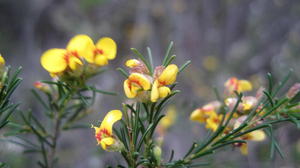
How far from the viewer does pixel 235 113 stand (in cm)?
94

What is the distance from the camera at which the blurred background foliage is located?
11.1 feet

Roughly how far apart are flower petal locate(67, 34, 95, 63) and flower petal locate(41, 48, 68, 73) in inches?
1.5

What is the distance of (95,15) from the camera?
4352mm

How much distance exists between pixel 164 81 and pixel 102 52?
0.21 m

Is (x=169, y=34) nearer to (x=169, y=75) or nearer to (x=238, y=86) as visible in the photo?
(x=238, y=86)

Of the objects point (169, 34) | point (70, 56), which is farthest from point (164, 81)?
point (169, 34)

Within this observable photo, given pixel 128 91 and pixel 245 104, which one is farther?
pixel 245 104

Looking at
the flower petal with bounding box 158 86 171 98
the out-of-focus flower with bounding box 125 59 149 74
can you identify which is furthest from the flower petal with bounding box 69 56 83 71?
the flower petal with bounding box 158 86 171 98

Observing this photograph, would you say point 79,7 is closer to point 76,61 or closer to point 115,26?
point 115,26

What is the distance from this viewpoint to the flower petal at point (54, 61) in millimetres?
809

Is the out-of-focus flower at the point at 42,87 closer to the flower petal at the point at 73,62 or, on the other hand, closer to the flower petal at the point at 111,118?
the flower petal at the point at 73,62

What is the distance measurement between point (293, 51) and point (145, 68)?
2517 mm

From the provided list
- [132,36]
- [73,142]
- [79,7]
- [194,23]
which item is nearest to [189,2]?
[194,23]

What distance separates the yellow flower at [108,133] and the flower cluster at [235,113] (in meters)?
0.32
